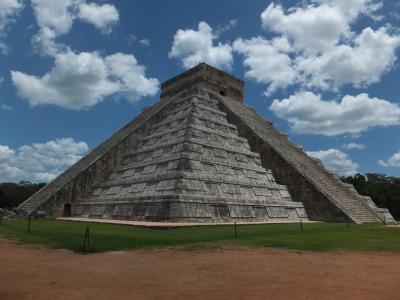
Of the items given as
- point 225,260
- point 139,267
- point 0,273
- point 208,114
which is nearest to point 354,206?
point 208,114

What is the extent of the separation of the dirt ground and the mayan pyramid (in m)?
7.64

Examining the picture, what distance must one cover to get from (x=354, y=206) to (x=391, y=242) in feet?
38.9

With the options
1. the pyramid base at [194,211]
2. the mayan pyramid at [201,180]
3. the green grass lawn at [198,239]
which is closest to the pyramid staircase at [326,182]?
the mayan pyramid at [201,180]

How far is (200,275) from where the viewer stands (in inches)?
294

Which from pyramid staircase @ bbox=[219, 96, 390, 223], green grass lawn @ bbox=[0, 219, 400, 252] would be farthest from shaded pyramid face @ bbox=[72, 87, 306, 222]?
green grass lawn @ bbox=[0, 219, 400, 252]

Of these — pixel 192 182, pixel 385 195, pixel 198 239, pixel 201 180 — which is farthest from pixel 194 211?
pixel 385 195

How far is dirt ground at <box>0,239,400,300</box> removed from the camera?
612 cm

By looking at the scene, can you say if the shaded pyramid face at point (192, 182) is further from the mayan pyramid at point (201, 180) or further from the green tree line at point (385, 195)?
the green tree line at point (385, 195)

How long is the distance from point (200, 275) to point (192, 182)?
11225 millimetres

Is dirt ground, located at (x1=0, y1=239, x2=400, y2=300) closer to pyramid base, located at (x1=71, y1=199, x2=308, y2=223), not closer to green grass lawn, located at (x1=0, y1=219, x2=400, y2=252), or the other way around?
green grass lawn, located at (x1=0, y1=219, x2=400, y2=252)

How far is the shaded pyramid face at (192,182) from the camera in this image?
1803 centimetres

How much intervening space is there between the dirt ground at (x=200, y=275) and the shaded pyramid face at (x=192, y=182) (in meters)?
7.46

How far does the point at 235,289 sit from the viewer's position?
6.37 metres

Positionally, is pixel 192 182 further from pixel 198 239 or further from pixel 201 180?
pixel 198 239
